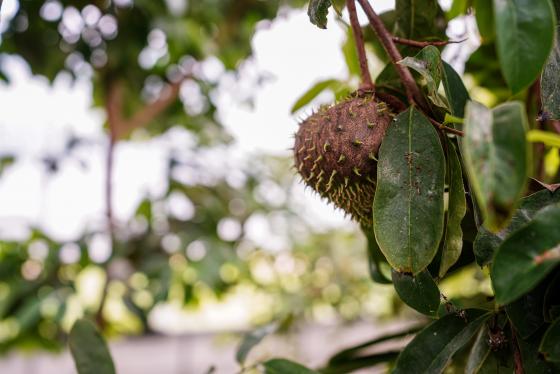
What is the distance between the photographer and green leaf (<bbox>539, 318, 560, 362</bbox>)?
0.47m

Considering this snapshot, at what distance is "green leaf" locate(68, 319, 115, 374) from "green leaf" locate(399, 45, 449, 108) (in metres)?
0.61

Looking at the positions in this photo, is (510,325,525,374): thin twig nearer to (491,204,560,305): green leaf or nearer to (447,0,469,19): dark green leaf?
(491,204,560,305): green leaf

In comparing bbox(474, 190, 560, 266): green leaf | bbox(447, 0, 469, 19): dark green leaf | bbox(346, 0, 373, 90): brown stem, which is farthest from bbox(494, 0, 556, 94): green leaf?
bbox(447, 0, 469, 19): dark green leaf

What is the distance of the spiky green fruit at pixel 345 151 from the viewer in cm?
61

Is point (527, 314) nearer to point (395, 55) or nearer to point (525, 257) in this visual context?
point (525, 257)

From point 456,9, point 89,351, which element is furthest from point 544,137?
point 89,351

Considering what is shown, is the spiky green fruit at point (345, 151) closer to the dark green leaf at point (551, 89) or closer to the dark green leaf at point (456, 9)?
the dark green leaf at point (551, 89)

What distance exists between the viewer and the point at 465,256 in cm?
67

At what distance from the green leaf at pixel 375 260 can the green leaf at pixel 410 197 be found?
204mm

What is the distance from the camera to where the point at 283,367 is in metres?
0.77

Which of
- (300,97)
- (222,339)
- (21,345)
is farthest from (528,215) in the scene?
(222,339)

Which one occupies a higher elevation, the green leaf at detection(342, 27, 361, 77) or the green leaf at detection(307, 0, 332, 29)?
the green leaf at detection(307, 0, 332, 29)

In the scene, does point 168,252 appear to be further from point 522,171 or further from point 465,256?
point 522,171

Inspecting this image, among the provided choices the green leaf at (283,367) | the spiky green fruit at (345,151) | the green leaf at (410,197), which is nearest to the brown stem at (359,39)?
the spiky green fruit at (345,151)
